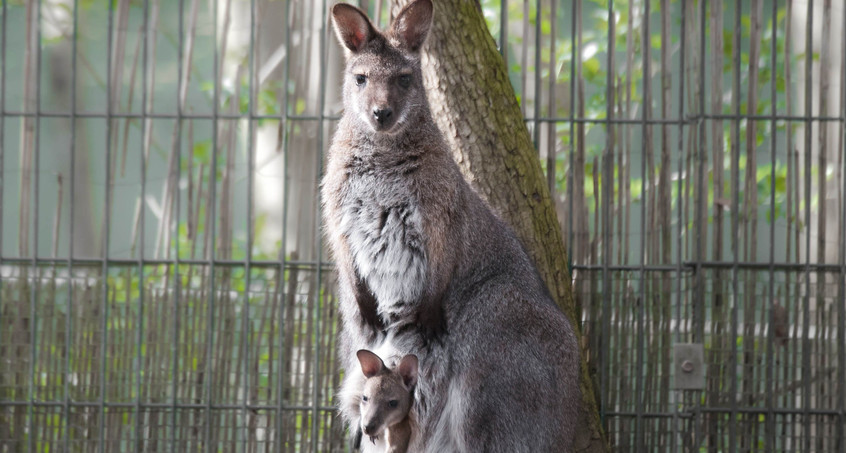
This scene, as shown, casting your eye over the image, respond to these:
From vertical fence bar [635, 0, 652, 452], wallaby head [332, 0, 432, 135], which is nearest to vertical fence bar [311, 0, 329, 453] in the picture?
wallaby head [332, 0, 432, 135]

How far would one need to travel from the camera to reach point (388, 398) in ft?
14.4

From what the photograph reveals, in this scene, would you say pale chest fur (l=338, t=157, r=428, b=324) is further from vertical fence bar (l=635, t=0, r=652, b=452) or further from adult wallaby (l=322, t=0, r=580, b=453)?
vertical fence bar (l=635, t=0, r=652, b=452)

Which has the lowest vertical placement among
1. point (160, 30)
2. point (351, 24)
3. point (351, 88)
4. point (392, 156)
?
point (392, 156)

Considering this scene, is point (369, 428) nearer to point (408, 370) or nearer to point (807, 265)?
point (408, 370)

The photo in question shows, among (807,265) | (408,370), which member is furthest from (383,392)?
(807,265)

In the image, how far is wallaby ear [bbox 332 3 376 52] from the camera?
437cm

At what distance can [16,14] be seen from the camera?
9.74m

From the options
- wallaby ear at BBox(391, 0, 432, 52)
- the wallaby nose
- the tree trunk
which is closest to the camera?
the wallaby nose

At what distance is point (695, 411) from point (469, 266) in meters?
1.95

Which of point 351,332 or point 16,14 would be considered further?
point 16,14

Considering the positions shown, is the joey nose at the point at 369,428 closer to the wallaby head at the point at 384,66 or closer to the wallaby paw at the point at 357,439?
the wallaby paw at the point at 357,439

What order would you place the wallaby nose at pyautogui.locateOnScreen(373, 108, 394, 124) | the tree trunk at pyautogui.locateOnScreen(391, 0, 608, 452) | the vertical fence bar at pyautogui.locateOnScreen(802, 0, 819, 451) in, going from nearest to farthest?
1. the wallaby nose at pyautogui.locateOnScreen(373, 108, 394, 124)
2. the tree trunk at pyautogui.locateOnScreen(391, 0, 608, 452)
3. the vertical fence bar at pyautogui.locateOnScreen(802, 0, 819, 451)

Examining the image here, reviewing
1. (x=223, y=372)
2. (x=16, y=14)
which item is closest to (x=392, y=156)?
(x=223, y=372)

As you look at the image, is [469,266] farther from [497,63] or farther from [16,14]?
[16,14]
